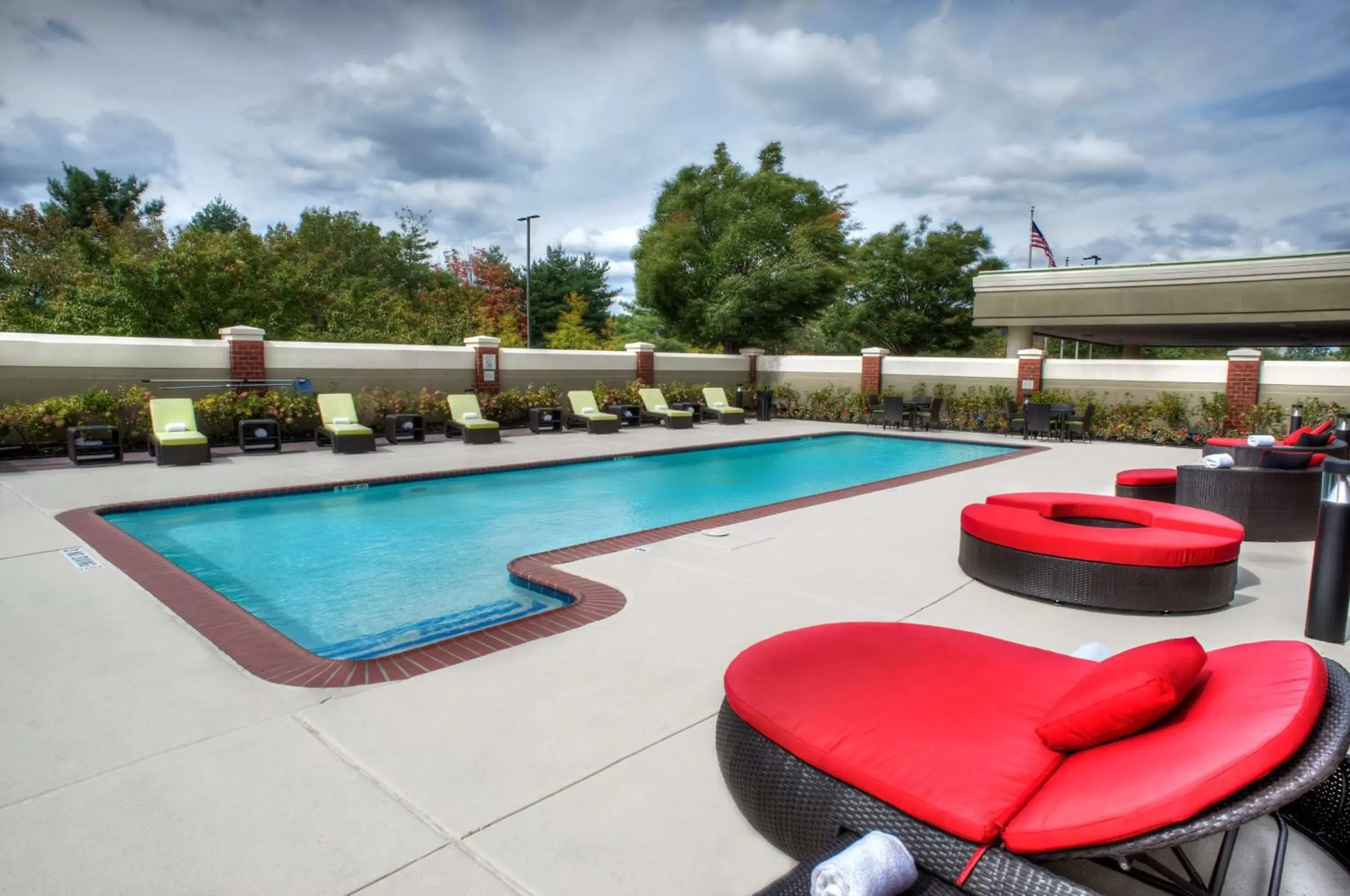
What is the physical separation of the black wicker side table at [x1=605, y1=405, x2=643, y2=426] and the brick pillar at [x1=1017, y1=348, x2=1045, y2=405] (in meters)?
8.38

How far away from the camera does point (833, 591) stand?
185 inches

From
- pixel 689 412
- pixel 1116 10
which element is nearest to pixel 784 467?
pixel 689 412

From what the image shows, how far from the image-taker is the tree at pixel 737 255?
22875 millimetres

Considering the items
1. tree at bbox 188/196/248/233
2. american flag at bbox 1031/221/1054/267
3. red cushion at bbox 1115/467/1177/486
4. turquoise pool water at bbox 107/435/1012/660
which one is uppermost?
tree at bbox 188/196/248/233

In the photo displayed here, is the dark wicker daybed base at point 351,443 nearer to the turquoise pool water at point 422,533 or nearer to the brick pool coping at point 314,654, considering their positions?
the turquoise pool water at point 422,533

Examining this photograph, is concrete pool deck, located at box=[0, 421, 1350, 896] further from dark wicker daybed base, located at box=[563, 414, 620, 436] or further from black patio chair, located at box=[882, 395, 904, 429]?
black patio chair, located at box=[882, 395, 904, 429]

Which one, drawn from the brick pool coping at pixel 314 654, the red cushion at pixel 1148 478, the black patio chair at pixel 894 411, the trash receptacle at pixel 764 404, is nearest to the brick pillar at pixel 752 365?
the trash receptacle at pixel 764 404

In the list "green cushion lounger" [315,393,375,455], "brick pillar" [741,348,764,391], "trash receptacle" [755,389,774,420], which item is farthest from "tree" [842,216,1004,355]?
"green cushion lounger" [315,393,375,455]

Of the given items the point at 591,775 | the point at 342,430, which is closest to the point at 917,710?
the point at 591,775

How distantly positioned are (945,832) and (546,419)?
13670 mm

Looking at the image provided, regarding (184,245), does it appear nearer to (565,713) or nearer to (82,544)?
(82,544)

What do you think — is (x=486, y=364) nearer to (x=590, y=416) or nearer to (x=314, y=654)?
(x=590, y=416)

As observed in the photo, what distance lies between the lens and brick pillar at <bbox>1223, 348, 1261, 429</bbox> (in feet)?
44.3

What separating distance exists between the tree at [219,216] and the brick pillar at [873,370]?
36489mm
